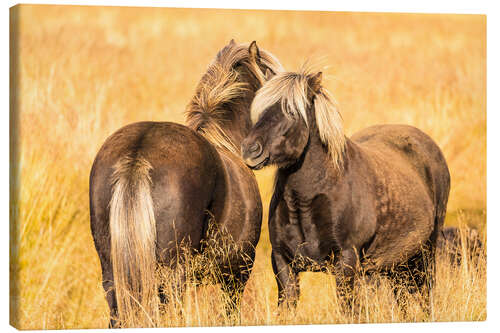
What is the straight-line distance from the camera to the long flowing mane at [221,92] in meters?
6.50

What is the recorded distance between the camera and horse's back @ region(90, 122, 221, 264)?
511cm

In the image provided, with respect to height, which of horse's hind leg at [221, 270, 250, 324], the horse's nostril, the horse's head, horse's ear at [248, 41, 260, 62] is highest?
horse's ear at [248, 41, 260, 62]

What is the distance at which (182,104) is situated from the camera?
8.16 meters

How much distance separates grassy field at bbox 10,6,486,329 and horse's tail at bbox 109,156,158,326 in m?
0.48

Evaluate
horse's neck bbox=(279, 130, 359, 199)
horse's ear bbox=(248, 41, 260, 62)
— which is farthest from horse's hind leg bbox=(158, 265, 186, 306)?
horse's ear bbox=(248, 41, 260, 62)

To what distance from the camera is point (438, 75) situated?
7.65 m

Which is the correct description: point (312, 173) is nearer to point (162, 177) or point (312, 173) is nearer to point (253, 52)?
point (162, 177)

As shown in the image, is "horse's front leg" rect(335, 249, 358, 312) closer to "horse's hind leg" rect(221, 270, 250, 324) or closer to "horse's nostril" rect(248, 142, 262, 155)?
"horse's hind leg" rect(221, 270, 250, 324)

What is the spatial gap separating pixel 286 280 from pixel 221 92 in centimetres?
183

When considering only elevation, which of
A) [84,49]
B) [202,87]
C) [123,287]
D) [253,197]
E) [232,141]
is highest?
[84,49]

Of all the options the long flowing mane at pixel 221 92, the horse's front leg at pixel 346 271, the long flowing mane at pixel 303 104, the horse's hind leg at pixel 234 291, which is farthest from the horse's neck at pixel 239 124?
the horse's front leg at pixel 346 271

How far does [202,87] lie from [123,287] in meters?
2.27

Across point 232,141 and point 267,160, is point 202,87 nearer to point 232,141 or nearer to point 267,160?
point 232,141

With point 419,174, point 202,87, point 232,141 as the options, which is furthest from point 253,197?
point 419,174
